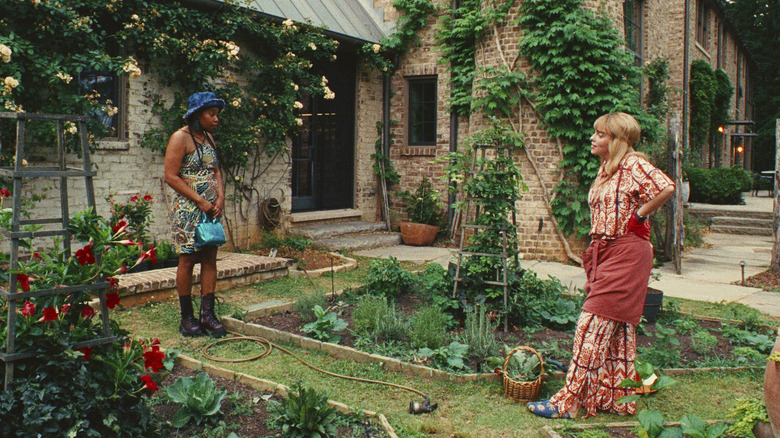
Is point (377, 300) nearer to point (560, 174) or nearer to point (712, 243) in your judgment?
point (560, 174)

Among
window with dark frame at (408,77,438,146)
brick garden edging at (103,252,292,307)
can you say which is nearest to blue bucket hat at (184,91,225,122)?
brick garden edging at (103,252,292,307)

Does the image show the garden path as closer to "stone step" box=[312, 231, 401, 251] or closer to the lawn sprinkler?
"stone step" box=[312, 231, 401, 251]

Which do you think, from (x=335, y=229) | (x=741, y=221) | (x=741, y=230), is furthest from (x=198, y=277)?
(x=741, y=221)

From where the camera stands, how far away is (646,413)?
106 inches

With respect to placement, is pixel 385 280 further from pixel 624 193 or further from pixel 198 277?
pixel 624 193

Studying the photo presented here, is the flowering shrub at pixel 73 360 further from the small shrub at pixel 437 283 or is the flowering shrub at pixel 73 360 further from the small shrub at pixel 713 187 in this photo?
the small shrub at pixel 713 187

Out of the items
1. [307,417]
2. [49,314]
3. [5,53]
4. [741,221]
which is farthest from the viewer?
[741,221]

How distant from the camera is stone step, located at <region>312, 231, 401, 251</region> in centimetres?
975

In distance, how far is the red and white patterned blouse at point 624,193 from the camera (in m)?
3.40

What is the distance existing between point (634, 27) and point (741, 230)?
5208 millimetres

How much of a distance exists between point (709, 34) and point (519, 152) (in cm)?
1649

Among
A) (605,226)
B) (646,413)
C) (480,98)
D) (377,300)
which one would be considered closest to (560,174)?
(480,98)

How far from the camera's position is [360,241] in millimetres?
10320

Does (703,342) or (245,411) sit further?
(703,342)
